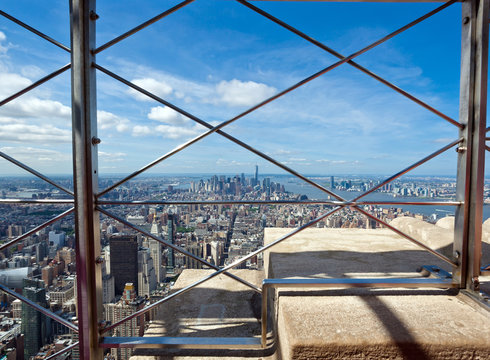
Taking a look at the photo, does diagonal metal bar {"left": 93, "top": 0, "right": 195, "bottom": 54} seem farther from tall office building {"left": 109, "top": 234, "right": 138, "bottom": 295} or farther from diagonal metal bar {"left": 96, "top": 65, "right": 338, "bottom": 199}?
tall office building {"left": 109, "top": 234, "right": 138, "bottom": 295}

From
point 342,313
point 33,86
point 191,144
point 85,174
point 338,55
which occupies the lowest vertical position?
point 342,313

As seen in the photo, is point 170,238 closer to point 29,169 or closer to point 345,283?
point 29,169

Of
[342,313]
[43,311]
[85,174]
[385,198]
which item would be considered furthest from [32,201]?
[385,198]

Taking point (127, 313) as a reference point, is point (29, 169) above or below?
above

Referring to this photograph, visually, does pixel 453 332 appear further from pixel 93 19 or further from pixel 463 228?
pixel 93 19

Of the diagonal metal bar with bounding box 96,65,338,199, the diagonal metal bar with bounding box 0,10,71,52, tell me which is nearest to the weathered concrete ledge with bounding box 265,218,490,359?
the diagonal metal bar with bounding box 96,65,338,199

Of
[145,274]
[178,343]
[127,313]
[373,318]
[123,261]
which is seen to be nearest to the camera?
[373,318]

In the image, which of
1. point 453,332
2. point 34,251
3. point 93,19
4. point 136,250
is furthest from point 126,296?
point 453,332
